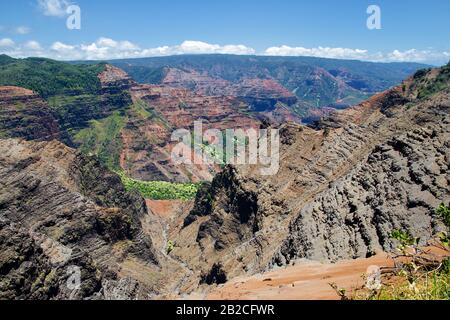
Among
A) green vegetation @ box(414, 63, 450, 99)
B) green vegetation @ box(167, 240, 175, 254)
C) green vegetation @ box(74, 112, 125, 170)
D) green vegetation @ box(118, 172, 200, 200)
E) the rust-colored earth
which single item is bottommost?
green vegetation @ box(118, 172, 200, 200)

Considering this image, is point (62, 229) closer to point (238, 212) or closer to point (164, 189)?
point (238, 212)

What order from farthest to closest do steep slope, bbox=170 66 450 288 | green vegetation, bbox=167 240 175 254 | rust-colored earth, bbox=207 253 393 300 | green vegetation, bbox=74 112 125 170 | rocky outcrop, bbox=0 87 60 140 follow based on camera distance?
green vegetation, bbox=74 112 125 170 < rocky outcrop, bbox=0 87 60 140 < green vegetation, bbox=167 240 175 254 < steep slope, bbox=170 66 450 288 < rust-colored earth, bbox=207 253 393 300

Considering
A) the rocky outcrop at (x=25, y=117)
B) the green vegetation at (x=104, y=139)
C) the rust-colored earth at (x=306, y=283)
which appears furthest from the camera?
the green vegetation at (x=104, y=139)

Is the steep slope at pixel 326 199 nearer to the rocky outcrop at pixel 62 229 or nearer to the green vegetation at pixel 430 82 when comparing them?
the rocky outcrop at pixel 62 229

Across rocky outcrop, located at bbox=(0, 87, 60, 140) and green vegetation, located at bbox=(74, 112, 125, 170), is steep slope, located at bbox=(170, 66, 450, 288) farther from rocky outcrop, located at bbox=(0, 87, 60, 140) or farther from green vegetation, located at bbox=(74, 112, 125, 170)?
green vegetation, located at bbox=(74, 112, 125, 170)

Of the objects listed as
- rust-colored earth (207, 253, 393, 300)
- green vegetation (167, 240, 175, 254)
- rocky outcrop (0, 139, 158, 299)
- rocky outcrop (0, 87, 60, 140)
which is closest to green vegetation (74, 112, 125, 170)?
rocky outcrop (0, 87, 60, 140)

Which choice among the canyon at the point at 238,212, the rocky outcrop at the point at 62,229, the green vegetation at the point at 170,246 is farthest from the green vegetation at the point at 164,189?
the green vegetation at the point at 170,246
